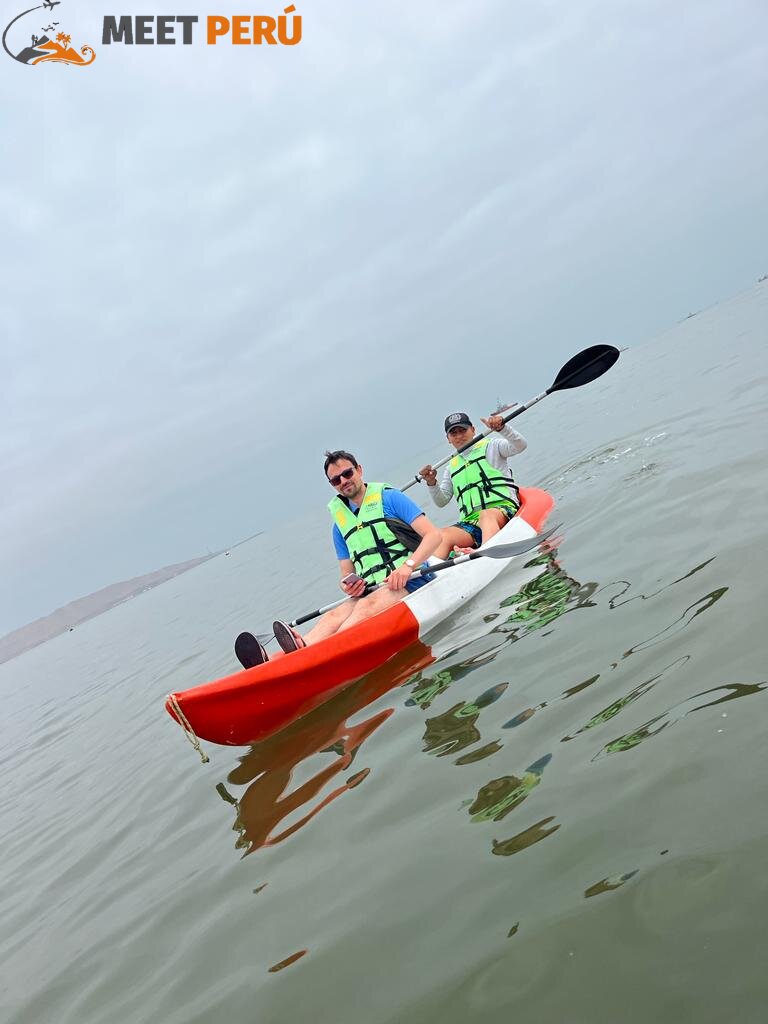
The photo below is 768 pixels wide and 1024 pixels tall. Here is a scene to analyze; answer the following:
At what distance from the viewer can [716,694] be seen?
10.3 ft

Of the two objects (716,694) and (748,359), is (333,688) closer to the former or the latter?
(716,694)

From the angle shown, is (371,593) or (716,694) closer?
(716,694)

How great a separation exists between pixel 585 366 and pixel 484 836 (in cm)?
700

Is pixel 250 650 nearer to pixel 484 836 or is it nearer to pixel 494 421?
pixel 484 836

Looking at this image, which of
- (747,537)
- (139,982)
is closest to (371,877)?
(139,982)

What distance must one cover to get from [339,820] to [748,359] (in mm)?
15506

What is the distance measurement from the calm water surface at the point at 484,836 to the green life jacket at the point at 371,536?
91 centimetres

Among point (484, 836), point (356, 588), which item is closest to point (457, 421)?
point (356, 588)

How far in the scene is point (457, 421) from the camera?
8156 mm

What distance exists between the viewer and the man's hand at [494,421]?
26.2ft

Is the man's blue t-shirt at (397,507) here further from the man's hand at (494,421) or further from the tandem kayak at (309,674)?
the man's hand at (494,421)

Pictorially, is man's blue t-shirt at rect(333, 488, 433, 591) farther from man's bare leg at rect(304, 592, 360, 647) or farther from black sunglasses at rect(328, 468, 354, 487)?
man's bare leg at rect(304, 592, 360, 647)

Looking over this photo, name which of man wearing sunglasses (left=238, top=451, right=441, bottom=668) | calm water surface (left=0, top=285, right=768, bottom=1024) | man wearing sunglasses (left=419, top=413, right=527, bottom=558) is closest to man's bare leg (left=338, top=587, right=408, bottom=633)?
man wearing sunglasses (left=238, top=451, right=441, bottom=668)

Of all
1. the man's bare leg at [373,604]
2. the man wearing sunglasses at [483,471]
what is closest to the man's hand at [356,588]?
the man's bare leg at [373,604]
